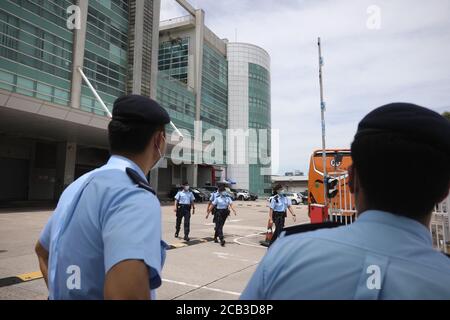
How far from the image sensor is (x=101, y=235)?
1384 mm

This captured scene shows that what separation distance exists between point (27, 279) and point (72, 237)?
512cm

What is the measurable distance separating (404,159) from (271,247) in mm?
505

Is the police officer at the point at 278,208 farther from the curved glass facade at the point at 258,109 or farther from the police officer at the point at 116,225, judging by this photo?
the curved glass facade at the point at 258,109

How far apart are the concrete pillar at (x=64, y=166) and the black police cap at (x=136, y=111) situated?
26.7 meters

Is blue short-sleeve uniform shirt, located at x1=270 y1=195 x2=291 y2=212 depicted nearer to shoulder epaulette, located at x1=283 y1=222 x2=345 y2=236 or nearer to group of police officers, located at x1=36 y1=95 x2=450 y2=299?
group of police officers, located at x1=36 y1=95 x2=450 y2=299

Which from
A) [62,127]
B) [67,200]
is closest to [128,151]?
[67,200]

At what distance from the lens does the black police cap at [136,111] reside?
1.62 metres

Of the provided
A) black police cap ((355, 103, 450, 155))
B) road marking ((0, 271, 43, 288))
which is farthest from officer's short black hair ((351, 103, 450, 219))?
road marking ((0, 271, 43, 288))

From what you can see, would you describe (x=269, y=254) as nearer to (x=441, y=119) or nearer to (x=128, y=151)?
(x=441, y=119)

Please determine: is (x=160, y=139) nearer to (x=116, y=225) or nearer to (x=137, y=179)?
(x=137, y=179)

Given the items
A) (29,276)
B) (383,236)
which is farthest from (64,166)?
(383,236)
